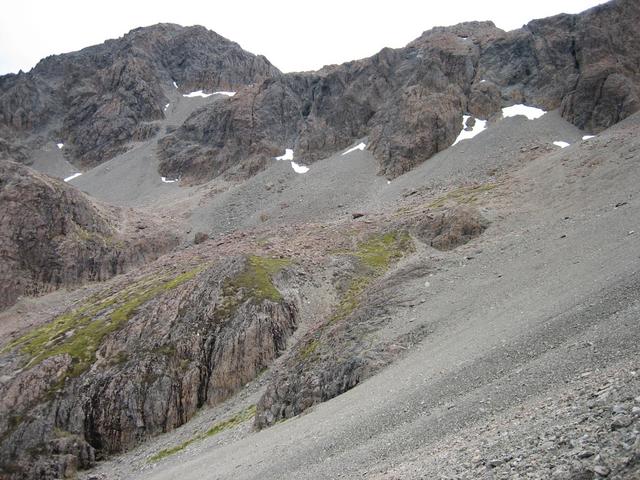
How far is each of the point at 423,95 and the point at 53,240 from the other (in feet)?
274

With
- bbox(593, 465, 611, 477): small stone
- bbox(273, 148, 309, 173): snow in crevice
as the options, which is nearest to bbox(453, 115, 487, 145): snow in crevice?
bbox(273, 148, 309, 173): snow in crevice

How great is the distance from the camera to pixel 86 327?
61.1 m

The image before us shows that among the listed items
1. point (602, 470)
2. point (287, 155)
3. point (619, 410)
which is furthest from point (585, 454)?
point (287, 155)

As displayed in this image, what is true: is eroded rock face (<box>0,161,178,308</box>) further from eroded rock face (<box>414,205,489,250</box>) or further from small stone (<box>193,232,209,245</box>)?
eroded rock face (<box>414,205,489,250</box>)

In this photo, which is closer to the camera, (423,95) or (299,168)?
(423,95)

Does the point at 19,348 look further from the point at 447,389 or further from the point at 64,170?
the point at 64,170

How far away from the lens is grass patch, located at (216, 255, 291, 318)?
185ft

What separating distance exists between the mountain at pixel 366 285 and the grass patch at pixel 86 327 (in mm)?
536

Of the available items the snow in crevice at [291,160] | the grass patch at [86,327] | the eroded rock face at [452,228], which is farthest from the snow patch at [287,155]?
the eroded rock face at [452,228]

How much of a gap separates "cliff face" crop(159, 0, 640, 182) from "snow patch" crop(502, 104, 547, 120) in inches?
94.9

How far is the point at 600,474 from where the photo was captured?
11.3 metres

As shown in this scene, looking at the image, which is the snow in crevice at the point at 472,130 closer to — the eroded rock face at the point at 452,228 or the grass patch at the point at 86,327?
the eroded rock face at the point at 452,228

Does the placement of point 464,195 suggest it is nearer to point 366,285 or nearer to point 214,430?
point 366,285

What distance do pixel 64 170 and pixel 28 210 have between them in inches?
3644
